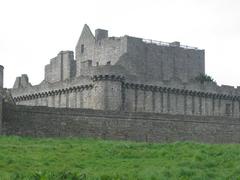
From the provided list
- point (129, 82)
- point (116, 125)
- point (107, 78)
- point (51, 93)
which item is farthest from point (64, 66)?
point (116, 125)

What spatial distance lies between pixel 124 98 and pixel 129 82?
1.30 m

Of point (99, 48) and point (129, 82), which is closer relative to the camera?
point (129, 82)

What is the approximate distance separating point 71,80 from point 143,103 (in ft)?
18.3

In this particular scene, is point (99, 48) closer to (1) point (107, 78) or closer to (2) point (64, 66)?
(2) point (64, 66)

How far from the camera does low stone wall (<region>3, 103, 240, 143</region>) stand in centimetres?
3409

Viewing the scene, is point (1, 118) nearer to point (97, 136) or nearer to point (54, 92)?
point (97, 136)

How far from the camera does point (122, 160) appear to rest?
2331 centimetres

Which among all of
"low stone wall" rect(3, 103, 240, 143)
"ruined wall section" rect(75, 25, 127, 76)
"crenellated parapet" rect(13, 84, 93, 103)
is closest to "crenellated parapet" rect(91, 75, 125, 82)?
"crenellated parapet" rect(13, 84, 93, 103)

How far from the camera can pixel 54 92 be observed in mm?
52438

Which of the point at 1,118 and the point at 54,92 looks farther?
the point at 54,92

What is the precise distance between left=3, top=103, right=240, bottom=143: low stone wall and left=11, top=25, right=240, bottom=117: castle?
6.27 metres

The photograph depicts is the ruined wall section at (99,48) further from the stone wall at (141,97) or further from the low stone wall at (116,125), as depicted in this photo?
the low stone wall at (116,125)

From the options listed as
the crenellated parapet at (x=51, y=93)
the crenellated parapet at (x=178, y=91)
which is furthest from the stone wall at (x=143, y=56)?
the crenellated parapet at (x=51, y=93)

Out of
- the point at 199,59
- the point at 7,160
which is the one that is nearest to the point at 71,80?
the point at 199,59
